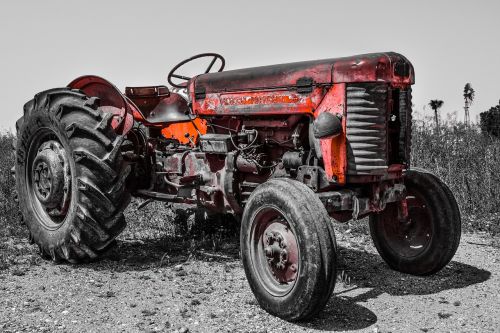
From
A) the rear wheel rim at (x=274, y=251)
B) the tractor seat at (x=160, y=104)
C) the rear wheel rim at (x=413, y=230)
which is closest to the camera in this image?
the rear wheel rim at (x=274, y=251)

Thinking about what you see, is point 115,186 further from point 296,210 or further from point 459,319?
point 459,319

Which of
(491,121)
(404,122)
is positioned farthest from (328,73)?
(491,121)

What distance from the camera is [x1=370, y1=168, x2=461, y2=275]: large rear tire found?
4875 millimetres

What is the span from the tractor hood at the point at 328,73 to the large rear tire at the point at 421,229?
1.07 meters

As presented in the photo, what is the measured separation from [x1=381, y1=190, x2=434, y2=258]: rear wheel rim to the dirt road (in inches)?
9.7

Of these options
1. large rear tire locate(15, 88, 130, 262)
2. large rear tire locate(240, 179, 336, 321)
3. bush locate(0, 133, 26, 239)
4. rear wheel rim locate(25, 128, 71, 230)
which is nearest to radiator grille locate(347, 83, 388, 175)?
large rear tire locate(240, 179, 336, 321)

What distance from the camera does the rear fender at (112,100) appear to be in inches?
222

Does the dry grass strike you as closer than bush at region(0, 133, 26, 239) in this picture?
No

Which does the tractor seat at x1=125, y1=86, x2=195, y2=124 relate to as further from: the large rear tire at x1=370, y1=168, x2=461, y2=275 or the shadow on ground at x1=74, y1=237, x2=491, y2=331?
the large rear tire at x1=370, y1=168, x2=461, y2=275

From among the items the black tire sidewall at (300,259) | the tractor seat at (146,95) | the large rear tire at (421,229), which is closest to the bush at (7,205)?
the tractor seat at (146,95)

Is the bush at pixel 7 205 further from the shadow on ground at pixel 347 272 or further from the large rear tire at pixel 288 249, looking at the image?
the large rear tire at pixel 288 249

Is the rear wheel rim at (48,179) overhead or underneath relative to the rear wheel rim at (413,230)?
overhead

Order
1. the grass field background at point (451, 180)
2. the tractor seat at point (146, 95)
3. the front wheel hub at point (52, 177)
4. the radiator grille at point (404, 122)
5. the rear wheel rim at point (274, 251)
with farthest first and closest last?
the grass field background at point (451, 180), the tractor seat at point (146, 95), the front wheel hub at point (52, 177), the radiator grille at point (404, 122), the rear wheel rim at point (274, 251)

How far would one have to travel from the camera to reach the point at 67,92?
5.57 meters
